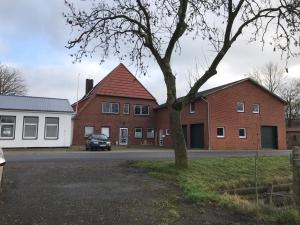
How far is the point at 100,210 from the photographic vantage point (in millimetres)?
7930

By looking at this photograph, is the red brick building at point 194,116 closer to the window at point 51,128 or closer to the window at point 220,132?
the window at point 220,132

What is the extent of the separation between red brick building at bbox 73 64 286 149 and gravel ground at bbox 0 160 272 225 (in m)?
25.7

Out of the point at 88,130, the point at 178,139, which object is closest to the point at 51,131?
the point at 88,130

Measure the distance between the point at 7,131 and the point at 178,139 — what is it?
2443cm

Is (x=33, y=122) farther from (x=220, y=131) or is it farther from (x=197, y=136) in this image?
(x=220, y=131)

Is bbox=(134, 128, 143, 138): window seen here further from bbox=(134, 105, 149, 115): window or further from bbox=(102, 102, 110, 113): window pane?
bbox=(102, 102, 110, 113): window pane

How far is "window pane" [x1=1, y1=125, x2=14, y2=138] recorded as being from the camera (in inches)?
1364

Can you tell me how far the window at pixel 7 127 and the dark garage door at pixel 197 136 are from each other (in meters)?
19.2

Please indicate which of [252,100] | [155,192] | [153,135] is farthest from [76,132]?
[155,192]

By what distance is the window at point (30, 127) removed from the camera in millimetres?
35500

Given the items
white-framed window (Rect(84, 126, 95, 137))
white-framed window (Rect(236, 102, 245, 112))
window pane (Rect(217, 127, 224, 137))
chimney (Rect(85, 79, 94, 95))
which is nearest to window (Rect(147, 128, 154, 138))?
white-framed window (Rect(84, 126, 95, 137))

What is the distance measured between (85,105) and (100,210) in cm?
3992

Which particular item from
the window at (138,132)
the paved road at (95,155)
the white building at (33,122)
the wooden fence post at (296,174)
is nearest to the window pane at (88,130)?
the window at (138,132)

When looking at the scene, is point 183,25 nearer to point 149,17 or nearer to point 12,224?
point 149,17
